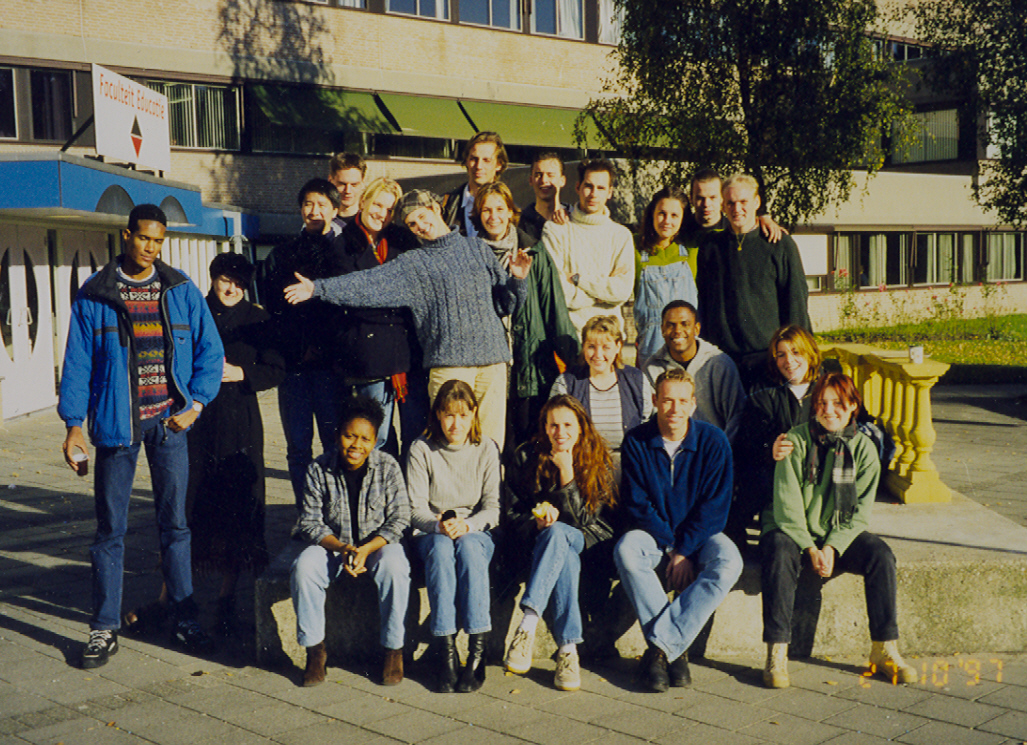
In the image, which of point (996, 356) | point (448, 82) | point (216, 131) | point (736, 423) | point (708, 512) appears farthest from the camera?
point (448, 82)

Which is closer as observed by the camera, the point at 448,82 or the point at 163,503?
the point at 163,503

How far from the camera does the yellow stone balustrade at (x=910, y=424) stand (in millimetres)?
6457

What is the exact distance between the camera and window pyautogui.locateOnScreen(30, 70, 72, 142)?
22.4m

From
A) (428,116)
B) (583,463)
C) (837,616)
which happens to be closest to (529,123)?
(428,116)

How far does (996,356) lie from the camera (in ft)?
64.4

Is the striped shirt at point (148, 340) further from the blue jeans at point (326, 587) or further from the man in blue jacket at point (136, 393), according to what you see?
the blue jeans at point (326, 587)

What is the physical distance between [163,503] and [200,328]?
88cm

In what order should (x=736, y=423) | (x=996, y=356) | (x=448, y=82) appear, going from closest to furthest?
1. (x=736, y=423)
2. (x=996, y=356)
3. (x=448, y=82)

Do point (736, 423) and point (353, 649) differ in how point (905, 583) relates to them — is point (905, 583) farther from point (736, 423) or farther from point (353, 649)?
point (353, 649)

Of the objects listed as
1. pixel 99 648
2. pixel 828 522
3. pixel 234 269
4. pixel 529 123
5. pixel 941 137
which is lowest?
pixel 99 648

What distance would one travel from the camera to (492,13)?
28.3 metres

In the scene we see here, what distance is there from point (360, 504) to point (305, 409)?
102 cm

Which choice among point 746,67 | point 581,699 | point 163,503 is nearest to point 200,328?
point 163,503

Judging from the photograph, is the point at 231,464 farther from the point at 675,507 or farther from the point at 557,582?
the point at 675,507
